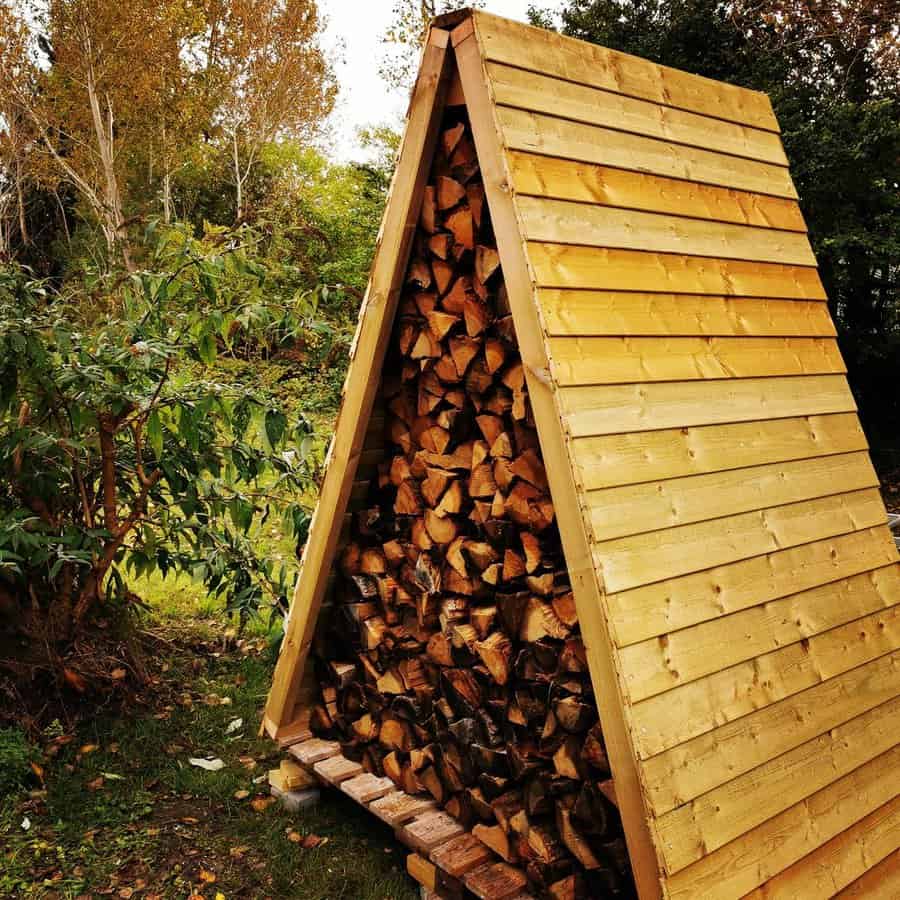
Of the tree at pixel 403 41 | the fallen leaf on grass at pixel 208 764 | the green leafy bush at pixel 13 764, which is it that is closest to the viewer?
the green leafy bush at pixel 13 764

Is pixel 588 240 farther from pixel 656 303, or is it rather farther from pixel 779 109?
pixel 779 109

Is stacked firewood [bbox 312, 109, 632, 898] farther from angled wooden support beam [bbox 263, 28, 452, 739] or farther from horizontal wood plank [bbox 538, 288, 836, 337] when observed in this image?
horizontal wood plank [bbox 538, 288, 836, 337]

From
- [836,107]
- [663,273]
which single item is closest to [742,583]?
[663,273]

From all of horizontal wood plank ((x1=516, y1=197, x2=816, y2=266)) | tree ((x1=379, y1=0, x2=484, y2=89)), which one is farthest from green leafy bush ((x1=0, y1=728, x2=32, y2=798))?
tree ((x1=379, y1=0, x2=484, y2=89))

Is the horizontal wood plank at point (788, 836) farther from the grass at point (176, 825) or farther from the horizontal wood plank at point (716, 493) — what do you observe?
the grass at point (176, 825)

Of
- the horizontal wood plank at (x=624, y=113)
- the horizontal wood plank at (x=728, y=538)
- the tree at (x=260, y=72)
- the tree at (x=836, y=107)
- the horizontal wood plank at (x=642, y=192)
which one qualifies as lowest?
the horizontal wood plank at (x=728, y=538)

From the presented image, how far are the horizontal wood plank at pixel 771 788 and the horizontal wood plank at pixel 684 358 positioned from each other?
982 millimetres

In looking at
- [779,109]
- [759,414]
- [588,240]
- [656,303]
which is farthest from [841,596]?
[779,109]

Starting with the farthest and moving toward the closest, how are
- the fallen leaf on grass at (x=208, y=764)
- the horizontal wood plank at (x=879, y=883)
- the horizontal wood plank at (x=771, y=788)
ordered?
the fallen leaf on grass at (x=208, y=764) < the horizontal wood plank at (x=879, y=883) < the horizontal wood plank at (x=771, y=788)

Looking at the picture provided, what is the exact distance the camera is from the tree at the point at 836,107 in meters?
8.46

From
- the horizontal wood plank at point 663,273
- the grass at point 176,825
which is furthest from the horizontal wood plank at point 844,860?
the horizontal wood plank at point 663,273

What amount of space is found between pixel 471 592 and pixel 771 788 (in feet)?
3.05

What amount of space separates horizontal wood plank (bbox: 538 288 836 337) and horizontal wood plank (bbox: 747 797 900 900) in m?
1.36

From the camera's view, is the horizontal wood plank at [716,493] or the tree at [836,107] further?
the tree at [836,107]
